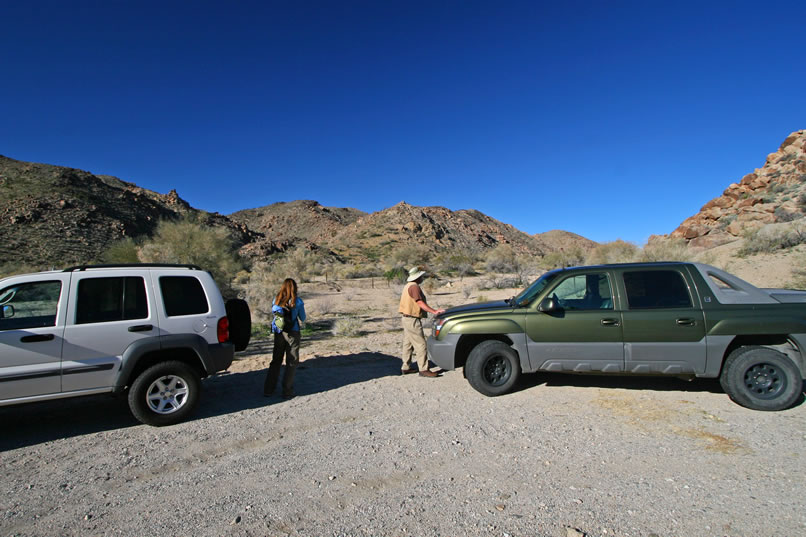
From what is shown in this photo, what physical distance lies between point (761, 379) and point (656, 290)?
153 centimetres

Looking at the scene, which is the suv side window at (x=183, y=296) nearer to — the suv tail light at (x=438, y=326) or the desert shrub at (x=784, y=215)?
the suv tail light at (x=438, y=326)

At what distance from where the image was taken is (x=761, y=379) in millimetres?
5203

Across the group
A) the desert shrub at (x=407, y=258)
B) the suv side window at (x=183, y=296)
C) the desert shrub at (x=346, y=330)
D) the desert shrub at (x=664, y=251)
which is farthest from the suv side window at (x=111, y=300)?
the desert shrub at (x=407, y=258)

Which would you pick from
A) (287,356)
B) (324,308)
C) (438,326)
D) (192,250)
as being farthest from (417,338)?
(192,250)

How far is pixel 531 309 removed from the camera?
593 cm

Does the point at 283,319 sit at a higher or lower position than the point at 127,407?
higher

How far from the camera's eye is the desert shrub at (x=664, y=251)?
27.9 meters

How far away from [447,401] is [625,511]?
9.31 ft

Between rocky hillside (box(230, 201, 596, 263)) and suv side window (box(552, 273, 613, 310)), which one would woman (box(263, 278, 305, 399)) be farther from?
rocky hillside (box(230, 201, 596, 263))

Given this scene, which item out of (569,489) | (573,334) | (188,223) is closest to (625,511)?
(569,489)

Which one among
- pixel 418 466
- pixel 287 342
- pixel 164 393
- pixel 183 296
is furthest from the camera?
pixel 287 342

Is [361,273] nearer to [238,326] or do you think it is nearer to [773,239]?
[773,239]

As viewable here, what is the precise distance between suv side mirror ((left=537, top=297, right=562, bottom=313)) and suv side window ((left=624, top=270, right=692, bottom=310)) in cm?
95

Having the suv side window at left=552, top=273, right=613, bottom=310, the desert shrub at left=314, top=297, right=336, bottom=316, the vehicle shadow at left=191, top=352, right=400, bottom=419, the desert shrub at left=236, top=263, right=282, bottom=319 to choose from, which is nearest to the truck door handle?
the vehicle shadow at left=191, top=352, right=400, bottom=419
